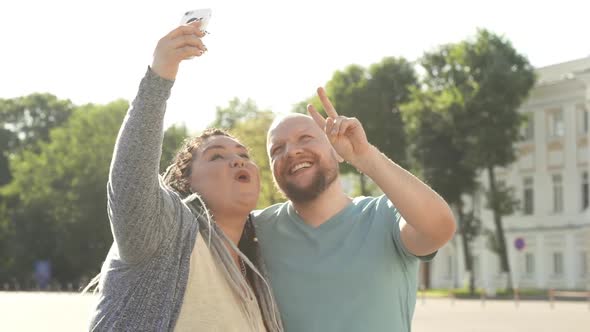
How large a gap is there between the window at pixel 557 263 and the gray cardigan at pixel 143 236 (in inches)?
2208

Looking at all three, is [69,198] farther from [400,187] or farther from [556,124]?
[400,187]

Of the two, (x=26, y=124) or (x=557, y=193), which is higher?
(x=26, y=124)

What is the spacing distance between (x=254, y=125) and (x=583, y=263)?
1770 cm

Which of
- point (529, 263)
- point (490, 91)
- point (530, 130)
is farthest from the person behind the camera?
point (530, 130)

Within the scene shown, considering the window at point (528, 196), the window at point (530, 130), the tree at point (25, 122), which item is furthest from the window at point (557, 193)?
the tree at point (25, 122)

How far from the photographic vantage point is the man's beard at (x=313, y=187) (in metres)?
4.90

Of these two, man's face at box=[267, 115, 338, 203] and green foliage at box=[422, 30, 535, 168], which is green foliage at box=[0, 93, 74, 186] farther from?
man's face at box=[267, 115, 338, 203]

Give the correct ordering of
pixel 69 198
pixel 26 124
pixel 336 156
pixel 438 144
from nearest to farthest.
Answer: pixel 336 156 → pixel 438 144 → pixel 69 198 → pixel 26 124

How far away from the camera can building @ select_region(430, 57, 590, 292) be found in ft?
189

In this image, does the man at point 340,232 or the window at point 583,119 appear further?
the window at point 583,119

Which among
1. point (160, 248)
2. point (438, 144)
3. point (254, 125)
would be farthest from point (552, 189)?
point (160, 248)

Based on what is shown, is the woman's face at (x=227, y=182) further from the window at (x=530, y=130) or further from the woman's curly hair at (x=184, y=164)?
the window at (x=530, y=130)

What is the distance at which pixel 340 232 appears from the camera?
15.9 ft

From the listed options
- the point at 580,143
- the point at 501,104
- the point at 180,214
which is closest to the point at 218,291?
the point at 180,214
